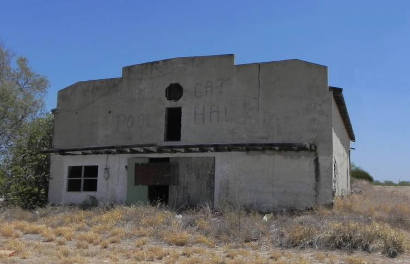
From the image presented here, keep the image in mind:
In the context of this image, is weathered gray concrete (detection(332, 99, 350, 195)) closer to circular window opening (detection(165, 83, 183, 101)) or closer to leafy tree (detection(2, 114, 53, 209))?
circular window opening (detection(165, 83, 183, 101))

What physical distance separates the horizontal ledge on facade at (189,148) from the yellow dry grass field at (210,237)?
8.20 feet

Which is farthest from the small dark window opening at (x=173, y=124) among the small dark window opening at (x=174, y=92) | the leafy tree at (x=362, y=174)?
the leafy tree at (x=362, y=174)

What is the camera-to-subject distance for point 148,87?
21.6m

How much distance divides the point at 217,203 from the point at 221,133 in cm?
303

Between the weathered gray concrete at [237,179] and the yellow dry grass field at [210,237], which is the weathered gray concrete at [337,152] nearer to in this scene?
the weathered gray concrete at [237,179]

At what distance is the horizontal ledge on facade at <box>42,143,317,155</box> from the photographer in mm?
17719

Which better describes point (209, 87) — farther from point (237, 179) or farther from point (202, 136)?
point (237, 179)

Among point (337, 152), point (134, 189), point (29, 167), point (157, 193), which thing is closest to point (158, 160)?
point (134, 189)

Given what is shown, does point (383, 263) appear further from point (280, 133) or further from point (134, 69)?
point (134, 69)

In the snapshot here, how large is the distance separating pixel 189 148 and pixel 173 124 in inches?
128

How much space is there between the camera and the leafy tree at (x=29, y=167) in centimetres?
2294

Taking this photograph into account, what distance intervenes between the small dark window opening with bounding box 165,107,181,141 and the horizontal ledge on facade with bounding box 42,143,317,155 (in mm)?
1425

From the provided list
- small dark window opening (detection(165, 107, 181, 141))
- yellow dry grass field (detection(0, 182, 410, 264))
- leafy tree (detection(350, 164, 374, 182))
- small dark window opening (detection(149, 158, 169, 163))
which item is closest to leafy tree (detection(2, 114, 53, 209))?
yellow dry grass field (detection(0, 182, 410, 264))

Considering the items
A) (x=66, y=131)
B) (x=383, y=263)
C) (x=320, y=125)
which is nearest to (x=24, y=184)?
(x=66, y=131)
